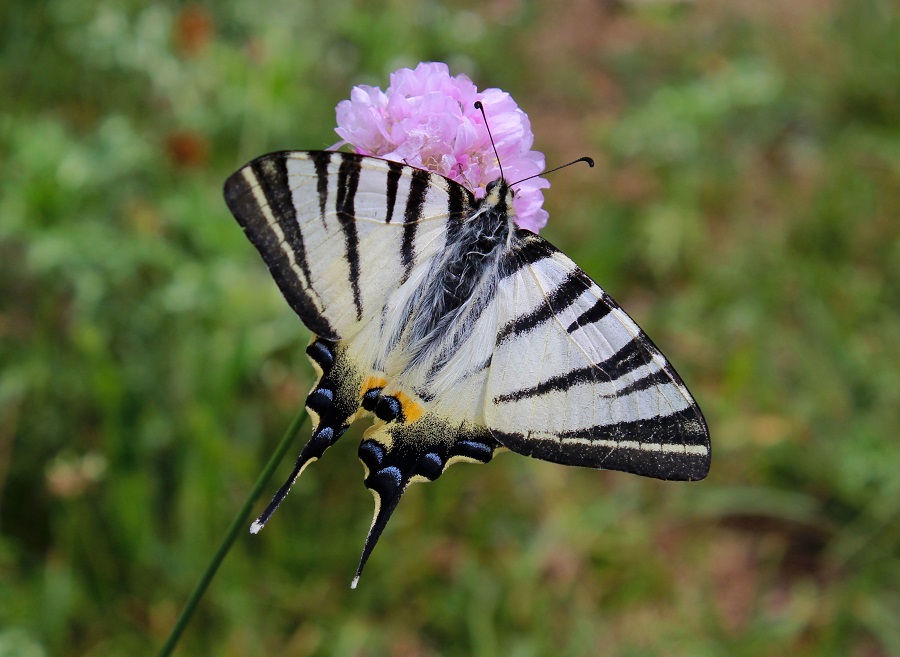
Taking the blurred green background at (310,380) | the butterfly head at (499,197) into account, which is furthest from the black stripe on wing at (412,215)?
the blurred green background at (310,380)

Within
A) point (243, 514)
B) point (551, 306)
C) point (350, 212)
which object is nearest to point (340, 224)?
point (350, 212)

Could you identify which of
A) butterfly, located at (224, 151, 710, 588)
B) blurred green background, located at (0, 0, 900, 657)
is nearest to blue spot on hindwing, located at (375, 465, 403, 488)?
butterfly, located at (224, 151, 710, 588)

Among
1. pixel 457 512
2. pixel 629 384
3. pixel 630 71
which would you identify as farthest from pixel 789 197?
pixel 629 384

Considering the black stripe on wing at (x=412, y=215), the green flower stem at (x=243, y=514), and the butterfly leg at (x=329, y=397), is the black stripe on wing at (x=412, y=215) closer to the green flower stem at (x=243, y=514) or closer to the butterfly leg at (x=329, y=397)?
the butterfly leg at (x=329, y=397)

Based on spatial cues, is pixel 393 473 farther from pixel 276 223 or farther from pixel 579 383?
pixel 276 223

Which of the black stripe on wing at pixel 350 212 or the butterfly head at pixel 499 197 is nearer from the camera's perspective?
the black stripe on wing at pixel 350 212

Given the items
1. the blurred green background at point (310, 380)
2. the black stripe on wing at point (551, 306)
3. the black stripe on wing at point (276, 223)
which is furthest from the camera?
the blurred green background at point (310, 380)

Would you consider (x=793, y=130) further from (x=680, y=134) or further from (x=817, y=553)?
(x=817, y=553)
